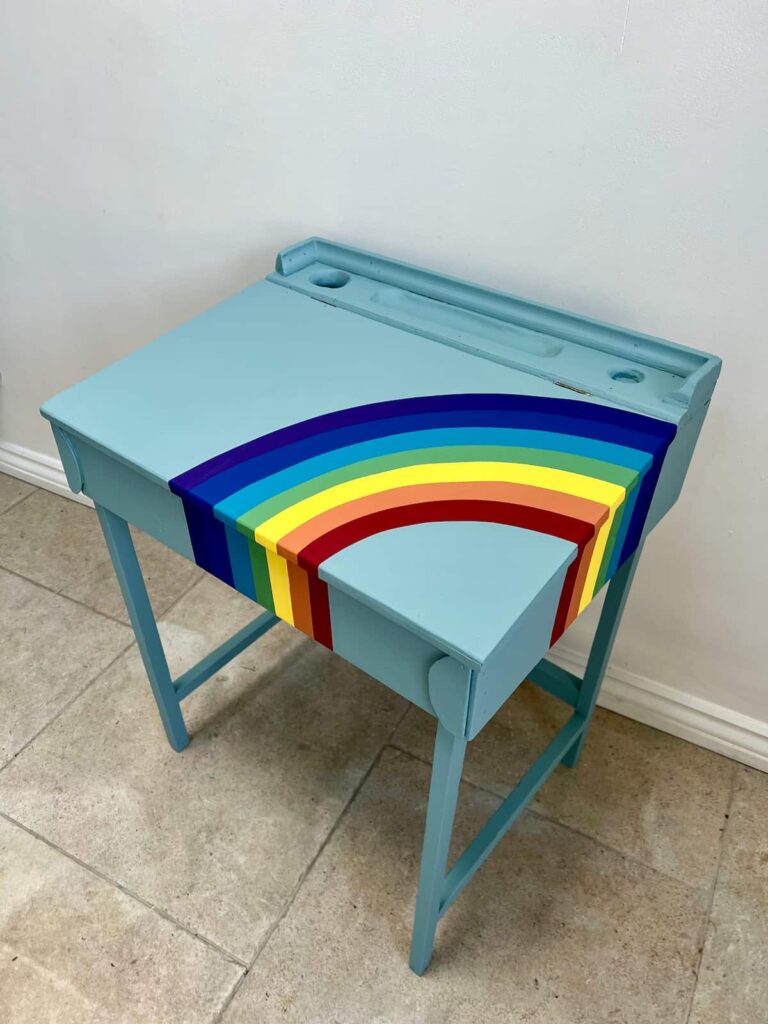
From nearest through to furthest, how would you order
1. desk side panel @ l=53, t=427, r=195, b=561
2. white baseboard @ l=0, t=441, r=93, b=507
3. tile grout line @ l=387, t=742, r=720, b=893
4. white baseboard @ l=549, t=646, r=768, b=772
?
desk side panel @ l=53, t=427, r=195, b=561 → tile grout line @ l=387, t=742, r=720, b=893 → white baseboard @ l=549, t=646, r=768, b=772 → white baseboard @ l=0, t=441, r=93, b=507

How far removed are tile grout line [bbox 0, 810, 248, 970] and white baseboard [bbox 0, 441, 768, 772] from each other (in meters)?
0.82

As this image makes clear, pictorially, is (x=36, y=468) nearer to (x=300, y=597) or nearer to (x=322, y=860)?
(x=322, y=860)

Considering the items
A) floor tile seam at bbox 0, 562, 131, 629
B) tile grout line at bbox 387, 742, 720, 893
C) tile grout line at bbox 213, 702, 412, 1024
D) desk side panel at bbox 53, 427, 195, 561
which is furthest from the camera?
floor tile seam at bbox 0, 562, 131, 629

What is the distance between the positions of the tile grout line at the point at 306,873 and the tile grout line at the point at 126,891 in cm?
3

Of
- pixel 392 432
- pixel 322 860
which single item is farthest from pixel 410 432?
pixel 322 860

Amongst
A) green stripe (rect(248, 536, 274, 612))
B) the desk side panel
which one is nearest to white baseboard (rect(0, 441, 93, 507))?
the desk side panel

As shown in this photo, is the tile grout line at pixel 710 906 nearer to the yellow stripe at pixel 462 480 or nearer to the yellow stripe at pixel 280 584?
the yellow stripe at pixel 462 480

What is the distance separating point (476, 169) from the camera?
1.20 metres

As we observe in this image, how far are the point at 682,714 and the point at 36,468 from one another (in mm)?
1668

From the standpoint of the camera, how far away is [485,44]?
110 centimetres

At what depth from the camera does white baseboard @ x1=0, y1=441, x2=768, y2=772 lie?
1.53m

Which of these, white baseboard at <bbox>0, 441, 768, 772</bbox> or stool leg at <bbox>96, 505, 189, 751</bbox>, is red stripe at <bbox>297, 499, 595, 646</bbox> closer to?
stool leg at <bbox>96, 505, 189, 751</bbox>

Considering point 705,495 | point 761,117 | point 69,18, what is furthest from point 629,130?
point 69,18

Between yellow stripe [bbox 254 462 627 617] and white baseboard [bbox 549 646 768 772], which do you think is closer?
yellow stripe [bbox 254 462 627 617]
